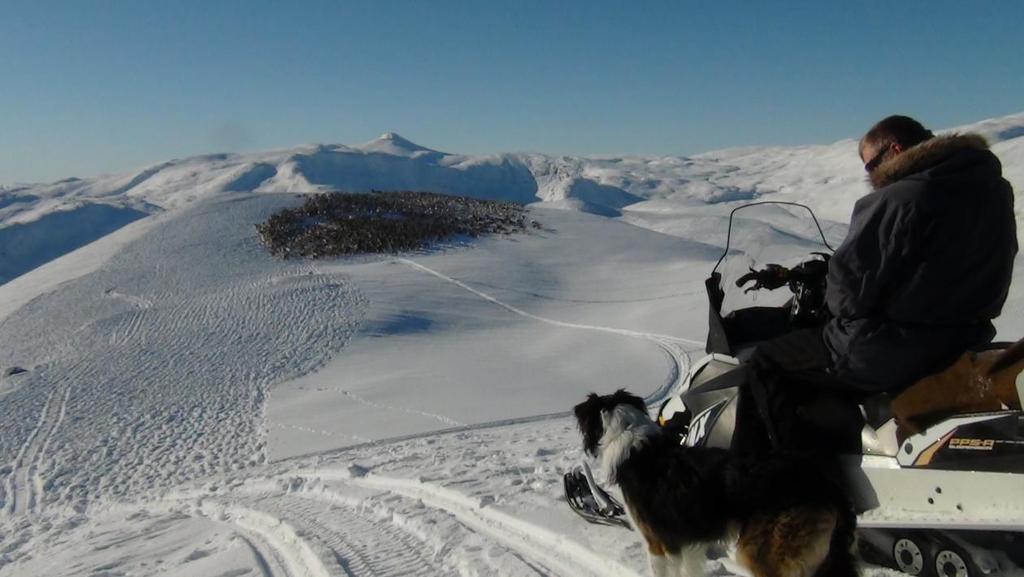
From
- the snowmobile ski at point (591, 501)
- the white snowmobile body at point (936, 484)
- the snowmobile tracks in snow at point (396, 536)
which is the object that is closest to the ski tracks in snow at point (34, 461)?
the snowmobile tracks in snow at point (396, 536)

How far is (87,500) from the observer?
1030cm

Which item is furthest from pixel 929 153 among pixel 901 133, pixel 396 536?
pixel 396 536

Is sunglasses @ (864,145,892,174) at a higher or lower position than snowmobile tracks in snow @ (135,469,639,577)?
higher

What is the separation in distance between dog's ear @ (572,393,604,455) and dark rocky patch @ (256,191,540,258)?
1123 inches

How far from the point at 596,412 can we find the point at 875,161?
1.95 metres

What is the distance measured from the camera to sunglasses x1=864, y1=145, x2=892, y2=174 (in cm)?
345

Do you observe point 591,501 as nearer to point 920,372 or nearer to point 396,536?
point 396,536

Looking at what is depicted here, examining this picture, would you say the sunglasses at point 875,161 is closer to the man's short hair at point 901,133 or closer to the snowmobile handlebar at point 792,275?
the man's short hair at point 901,133

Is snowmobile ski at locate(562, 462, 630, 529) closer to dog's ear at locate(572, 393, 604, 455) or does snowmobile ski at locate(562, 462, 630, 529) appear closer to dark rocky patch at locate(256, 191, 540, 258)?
dog's ear at locate(572, 393, 604, 455)

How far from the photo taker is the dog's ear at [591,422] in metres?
4.03

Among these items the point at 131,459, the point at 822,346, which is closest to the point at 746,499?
the point at 822,346

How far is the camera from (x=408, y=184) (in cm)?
14362

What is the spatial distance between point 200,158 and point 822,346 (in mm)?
192580

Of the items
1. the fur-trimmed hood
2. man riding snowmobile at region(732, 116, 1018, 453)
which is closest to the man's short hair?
man riding snowmobile at region(732, 116, 1018, 453)
